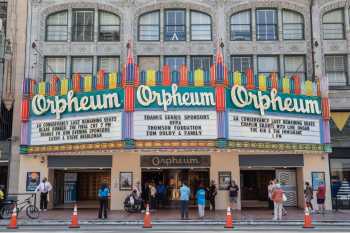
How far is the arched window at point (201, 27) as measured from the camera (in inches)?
1256

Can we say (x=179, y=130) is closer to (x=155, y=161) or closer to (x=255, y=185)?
(x=155, y=161)

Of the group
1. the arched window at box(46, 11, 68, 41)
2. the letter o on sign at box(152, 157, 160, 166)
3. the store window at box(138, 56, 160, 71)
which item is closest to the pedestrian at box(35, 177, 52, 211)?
the letter o on sign at box(152, 157, 160, 166)

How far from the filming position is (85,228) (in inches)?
790

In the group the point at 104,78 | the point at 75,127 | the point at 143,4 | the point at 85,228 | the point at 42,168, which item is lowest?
the point at 85,228

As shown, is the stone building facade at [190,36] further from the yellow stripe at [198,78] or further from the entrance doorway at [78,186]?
the entrance doorway at [78,186]

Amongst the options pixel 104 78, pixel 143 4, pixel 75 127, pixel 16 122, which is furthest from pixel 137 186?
pixel 143 4

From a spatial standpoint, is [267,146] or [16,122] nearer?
[267,146]

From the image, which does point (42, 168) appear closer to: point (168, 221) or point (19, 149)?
point (19, 149)

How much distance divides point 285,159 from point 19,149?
17.2 metres

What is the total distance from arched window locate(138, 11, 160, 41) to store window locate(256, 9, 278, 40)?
6933mm

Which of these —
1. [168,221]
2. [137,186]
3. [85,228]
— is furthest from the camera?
[137,186]

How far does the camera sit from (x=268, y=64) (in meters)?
31.8

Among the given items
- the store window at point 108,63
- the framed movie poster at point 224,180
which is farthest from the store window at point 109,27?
the framed movie poster at point 224,180

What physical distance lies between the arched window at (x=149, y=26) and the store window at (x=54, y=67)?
5621 millimetres
